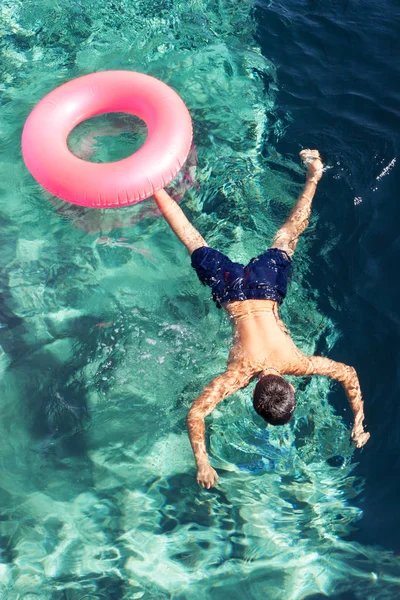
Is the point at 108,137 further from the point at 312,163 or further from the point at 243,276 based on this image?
the point at 243,276

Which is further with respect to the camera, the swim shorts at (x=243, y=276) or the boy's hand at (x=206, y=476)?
the swim shorts at (x=243, y=276)

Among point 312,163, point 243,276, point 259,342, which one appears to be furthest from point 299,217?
point 259,342

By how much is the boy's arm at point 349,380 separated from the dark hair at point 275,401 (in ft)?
1.86

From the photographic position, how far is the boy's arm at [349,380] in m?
4.04

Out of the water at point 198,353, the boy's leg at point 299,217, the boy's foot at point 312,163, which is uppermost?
the boy's foot at point 312,163

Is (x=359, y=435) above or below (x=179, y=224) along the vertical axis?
below

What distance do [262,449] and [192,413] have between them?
0.89 m

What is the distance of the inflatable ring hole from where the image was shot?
5.77m

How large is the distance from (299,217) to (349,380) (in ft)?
5.35

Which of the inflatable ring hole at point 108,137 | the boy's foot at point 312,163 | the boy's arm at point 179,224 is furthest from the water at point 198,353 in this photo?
the boy's arm at point 179,224

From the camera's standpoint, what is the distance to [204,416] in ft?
12.6

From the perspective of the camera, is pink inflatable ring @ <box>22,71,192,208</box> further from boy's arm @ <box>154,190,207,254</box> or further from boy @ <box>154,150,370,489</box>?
boy @ <box>154,150,370,489</box>

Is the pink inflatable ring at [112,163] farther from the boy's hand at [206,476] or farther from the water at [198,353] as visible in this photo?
the boy's hand at [206,476]

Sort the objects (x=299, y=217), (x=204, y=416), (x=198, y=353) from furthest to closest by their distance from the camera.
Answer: (x=299, y=217) < (x=198, y=353) < (x=204, y=416)
